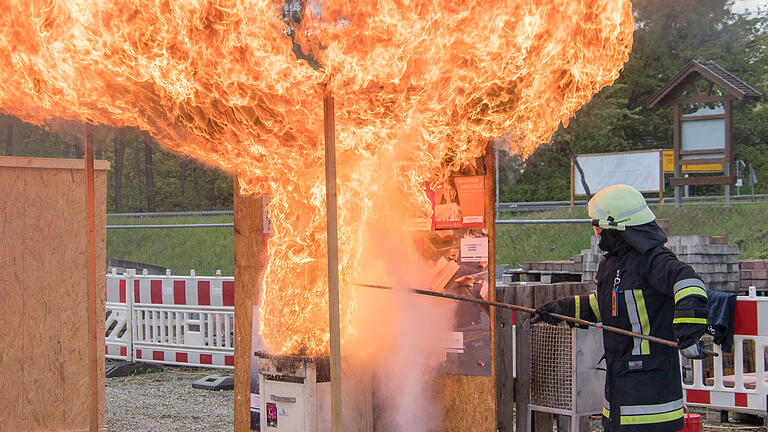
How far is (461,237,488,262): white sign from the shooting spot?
4867 millimetres

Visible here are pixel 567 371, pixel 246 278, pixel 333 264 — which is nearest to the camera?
pixel 333 264

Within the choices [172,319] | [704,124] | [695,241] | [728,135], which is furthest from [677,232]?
[172,319]

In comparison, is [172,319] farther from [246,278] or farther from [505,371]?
[505,371]

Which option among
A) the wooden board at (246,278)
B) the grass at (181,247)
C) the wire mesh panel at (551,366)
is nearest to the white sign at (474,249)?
the wire mesh panel at (551,366)

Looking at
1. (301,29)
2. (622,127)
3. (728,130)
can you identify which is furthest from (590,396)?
(622,127)

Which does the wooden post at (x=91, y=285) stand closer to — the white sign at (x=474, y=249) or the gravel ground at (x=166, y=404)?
the white sign at (x=474, y=249)

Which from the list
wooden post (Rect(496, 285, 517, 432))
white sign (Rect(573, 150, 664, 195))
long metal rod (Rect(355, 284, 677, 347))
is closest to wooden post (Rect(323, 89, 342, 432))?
long metal rod (Rect(355, 284, 677, 347))

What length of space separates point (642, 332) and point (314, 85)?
2.35 m

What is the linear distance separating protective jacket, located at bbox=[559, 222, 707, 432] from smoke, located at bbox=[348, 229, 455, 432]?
110 centimetres

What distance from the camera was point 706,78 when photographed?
49.7 feet

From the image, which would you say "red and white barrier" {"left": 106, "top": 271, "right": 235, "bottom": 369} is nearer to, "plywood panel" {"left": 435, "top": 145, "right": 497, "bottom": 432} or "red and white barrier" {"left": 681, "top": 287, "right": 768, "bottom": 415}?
"plywood panel" {"left": 435, "top": 145, "right": 497, "bottom": 432}

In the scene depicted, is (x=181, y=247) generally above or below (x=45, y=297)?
below

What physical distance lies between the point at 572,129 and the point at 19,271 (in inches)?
698

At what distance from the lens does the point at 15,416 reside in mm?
6289
